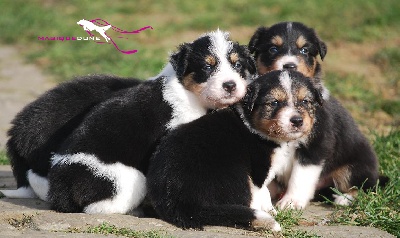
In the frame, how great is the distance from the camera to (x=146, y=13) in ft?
54.3

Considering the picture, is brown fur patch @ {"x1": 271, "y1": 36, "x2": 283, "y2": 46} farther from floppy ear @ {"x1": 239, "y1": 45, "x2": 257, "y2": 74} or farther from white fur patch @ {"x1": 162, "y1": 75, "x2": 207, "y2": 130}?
white fur patch @ {"x1": 162, "y1": 75, "x2": 207, "y2": 130}

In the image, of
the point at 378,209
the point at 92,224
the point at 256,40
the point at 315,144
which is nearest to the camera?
the point at 92,224

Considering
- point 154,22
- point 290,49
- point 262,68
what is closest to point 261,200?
point 262,68

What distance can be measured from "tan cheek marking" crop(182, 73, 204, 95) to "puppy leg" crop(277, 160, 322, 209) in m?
1.10

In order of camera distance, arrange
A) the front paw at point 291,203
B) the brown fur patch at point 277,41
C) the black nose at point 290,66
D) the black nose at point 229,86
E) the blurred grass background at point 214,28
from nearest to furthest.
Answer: the black nose at point 229,86, the front paw at point 291,203, the black nose at point 290,66, the brown fur patch at point 277,41, the blurred grass background at point 214,28

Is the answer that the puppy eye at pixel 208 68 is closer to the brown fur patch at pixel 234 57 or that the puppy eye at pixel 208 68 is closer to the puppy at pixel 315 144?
the brown fur patch at pixel 234 57

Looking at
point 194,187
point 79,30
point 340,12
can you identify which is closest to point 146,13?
point 79,30

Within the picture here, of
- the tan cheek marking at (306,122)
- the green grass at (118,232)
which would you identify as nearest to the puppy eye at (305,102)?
the tan cheek marking at (306,122)

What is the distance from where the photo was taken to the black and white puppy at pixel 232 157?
599cm

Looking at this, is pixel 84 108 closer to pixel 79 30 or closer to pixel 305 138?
pixel 305 138

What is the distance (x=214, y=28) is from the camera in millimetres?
14695

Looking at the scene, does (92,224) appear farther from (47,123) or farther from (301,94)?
(301,94)

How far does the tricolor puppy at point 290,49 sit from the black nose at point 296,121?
1.00 m

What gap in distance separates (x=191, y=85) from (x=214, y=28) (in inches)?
318
